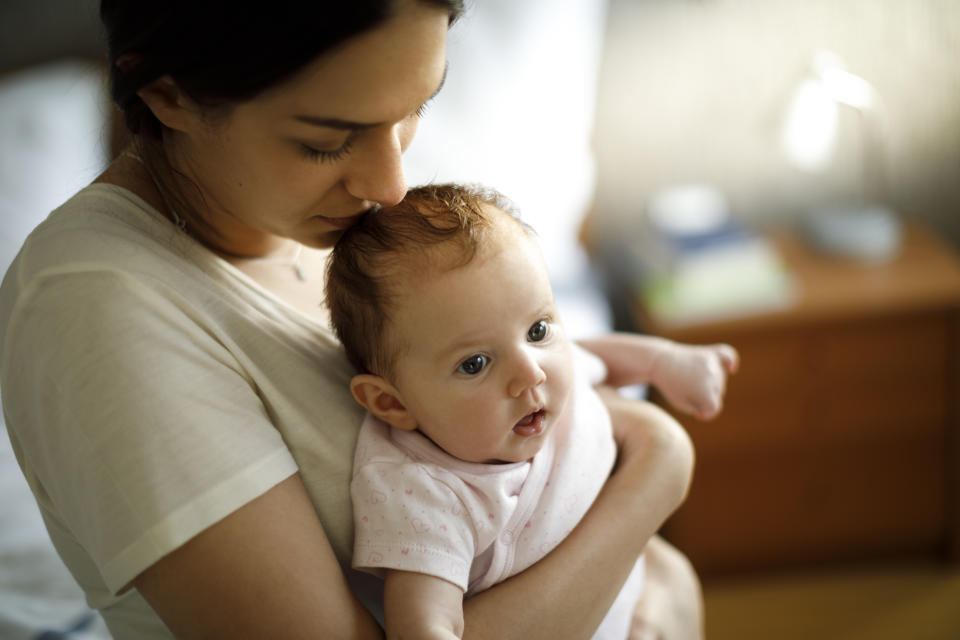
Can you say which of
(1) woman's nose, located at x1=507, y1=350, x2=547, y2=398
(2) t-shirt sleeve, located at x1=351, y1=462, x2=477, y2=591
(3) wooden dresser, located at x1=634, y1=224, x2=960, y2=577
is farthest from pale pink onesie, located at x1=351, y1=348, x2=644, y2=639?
(3) wooden dresser, located at x1=634, y1=224, x2=960, y2=577

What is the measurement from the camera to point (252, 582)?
741 mm

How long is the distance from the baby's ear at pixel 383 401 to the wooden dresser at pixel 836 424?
112 cm

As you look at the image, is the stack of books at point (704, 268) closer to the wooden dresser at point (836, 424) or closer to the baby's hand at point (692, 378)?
the wooden dresser at point (836, 424)

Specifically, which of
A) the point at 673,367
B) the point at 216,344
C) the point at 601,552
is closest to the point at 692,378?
the point at 673,367

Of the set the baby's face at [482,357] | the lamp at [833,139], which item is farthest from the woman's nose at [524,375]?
the lamp at [833,139]

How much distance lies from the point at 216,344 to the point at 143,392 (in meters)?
0.10

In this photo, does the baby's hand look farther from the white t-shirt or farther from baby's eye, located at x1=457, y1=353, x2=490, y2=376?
the white t-shirt

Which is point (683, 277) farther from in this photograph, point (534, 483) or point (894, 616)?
point (534, 483)

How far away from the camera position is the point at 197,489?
0.72 meters

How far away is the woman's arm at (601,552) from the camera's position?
86cm

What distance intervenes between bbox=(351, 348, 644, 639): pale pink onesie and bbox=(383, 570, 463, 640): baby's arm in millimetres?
11

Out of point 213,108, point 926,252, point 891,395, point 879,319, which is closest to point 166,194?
point 213,108

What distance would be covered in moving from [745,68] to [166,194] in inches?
68.6

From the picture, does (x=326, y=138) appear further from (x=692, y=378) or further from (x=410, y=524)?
(x=692, y=378)
